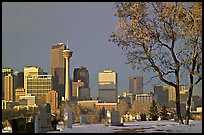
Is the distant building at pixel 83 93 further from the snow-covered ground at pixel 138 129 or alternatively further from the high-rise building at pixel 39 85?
the snow-covered ground at pixel 138 129

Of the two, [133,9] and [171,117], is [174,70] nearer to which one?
[133,9]

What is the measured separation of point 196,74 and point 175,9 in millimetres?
3376

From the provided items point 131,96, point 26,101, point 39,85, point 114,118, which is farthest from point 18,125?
point 39,85

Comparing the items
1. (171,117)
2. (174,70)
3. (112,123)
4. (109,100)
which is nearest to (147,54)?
(174,70)

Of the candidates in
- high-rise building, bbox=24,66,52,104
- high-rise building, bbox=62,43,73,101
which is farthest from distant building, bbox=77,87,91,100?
high-rise building, bbox=24,66,52,104

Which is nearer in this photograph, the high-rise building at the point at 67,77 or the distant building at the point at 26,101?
the distant building at the point at 26,101

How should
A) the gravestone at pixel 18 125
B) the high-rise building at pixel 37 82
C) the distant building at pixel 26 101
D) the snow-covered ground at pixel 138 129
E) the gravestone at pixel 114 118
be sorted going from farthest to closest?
the high-rise building at pixel 37 82 → the distant building at pixel 26 101 → the gravestone at pixel 114 118 → the snow-covered ground at pixel 138 129 → the gravestone at pixel 18 125

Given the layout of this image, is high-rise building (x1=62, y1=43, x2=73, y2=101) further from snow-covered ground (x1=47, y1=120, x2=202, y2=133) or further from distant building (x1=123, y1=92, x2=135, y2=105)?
snow-covered ground (x1=47, y1=120, x2=202, y2=133)

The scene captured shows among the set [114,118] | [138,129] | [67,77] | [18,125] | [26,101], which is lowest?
[26,101]

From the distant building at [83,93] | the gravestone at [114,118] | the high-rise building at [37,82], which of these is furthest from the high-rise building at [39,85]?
the gravestone at [114,118]

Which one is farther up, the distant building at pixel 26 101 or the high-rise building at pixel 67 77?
the high-rise building at pixel 67 77

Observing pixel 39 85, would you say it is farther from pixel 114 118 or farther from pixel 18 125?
pixel 18 125

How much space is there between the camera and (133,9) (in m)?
20.3

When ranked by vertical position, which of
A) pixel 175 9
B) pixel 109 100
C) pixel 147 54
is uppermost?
pixel 175 9
